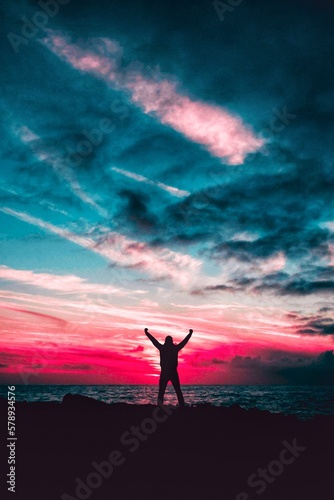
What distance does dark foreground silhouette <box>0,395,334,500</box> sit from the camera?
712 centimetres

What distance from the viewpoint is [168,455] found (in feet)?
28.9

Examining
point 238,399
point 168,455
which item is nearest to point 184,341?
point 168,455

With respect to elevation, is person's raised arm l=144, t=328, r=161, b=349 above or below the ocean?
above

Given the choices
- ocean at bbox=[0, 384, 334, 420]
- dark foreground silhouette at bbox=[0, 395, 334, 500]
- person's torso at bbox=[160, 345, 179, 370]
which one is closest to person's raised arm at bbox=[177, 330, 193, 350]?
person's torso at bbox=[160, 345, 179, 370]

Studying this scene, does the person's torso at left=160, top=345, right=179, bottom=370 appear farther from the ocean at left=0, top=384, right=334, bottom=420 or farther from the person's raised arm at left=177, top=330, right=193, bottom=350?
the ocean at left=0, top=384, right=334, bottom=420

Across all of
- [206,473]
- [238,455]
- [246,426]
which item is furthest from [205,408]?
[206,473]

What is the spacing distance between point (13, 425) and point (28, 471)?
3.50 m

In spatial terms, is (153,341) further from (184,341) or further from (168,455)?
(168,455)

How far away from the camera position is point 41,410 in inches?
505

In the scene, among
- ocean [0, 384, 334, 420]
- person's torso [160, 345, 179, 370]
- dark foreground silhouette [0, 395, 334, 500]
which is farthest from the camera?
ocean [0, 384, 334, 420]

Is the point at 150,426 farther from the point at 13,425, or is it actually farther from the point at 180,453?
the point at 13,425

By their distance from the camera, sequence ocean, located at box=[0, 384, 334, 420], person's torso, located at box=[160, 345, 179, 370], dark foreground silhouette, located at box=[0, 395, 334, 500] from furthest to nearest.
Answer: ocean, located at box=[0, 384, 334, 420] < person's torso, located at box=[160, 345, 179, 370] < dark foreground silhouette, located at box=[0, 395, 334, 500]

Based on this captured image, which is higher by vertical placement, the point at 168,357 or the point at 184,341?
the point at 184,341

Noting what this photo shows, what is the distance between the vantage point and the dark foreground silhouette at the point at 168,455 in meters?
7.12
